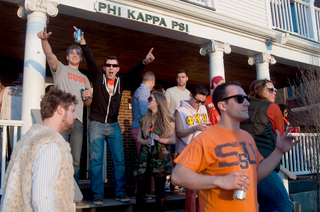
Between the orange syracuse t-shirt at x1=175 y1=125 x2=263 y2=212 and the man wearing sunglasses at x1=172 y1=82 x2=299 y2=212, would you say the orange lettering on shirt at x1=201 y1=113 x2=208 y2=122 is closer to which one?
the man wearing sunglasses at x1=172 y1=82 x2=299 y2=212

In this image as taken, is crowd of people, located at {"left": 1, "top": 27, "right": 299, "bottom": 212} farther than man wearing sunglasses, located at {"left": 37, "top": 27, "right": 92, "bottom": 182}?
No

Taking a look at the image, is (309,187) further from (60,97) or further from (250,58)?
(60,97)

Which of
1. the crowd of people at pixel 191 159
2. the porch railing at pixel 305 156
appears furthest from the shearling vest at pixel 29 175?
the porch railing at pixel 305 156

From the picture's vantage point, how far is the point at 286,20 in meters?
8.78

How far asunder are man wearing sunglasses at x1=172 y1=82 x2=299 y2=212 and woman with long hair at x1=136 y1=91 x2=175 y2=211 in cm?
180

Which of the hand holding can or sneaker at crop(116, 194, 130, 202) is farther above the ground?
the hand holding can

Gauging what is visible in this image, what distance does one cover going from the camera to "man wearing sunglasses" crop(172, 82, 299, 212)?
1.78 meters

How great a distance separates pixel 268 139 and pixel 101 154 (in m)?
2.34

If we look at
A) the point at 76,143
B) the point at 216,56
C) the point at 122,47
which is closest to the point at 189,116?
the point at 76,143

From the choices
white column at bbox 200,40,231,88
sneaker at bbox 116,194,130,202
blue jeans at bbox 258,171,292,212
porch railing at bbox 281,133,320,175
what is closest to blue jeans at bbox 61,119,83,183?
sneaker at bbox 116,194,130,202

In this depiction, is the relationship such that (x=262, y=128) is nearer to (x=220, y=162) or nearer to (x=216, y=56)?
(x=220, y=162)

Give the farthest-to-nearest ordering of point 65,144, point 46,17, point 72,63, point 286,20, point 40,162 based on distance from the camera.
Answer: point 286,20, point 46,17, point 72,63, point 65,144, point 40,162

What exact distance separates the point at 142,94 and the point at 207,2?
3.37m

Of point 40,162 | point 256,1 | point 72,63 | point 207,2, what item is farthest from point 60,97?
point 256,1
